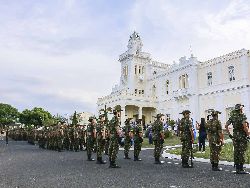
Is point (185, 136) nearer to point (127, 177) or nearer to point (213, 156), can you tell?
point (213, 156)

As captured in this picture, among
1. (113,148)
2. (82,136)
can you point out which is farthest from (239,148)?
(82,136)

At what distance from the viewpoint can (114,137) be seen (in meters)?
12.2

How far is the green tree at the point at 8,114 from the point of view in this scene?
343 feet

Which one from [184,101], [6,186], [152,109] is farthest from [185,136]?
[152,109]

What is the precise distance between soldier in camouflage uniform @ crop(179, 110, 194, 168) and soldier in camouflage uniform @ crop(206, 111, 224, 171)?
876 millimetres

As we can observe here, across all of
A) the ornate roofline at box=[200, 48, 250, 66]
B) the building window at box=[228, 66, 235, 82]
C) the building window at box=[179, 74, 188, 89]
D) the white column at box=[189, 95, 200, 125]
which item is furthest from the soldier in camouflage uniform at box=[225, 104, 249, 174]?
the building window at box=[179, 74, 188, 89]

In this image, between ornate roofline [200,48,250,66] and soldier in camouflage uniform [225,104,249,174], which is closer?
soldier in camouflage uniform [225,104,249,174]

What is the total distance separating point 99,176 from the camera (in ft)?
30.4

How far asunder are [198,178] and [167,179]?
87 centimetres

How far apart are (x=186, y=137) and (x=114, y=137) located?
2575mm

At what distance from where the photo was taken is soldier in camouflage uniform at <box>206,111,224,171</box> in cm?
1108

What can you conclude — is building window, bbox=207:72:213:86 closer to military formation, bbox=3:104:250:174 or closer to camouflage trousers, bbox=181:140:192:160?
military formation, bbox=3:104:250:174

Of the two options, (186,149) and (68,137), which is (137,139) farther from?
(68,137)

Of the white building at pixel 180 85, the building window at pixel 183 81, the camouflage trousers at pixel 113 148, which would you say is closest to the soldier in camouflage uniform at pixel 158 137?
the camouflage trousers at pixel 113 148
